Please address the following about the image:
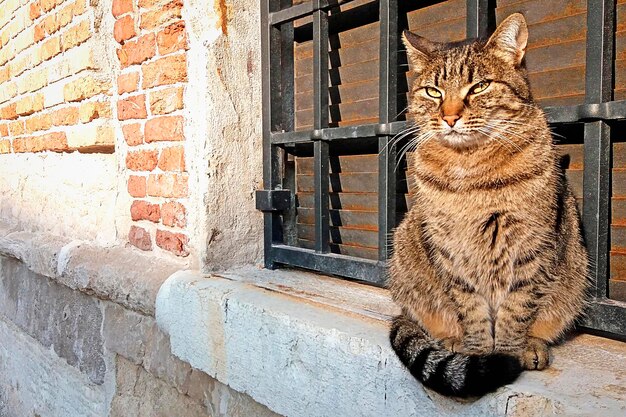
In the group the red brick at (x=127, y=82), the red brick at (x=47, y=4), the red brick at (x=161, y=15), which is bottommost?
the red brick at (x=127, y=82)

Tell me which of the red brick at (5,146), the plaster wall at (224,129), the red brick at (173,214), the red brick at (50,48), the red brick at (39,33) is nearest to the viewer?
the plaster wall at (224,129)

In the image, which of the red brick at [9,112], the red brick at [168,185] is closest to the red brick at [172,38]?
the red brick at [168,185]

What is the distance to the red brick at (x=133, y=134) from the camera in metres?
2.42

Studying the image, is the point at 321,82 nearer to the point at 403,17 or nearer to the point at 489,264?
the point at 403,17

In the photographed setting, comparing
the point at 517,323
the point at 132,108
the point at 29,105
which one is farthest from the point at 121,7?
the point at 517,323

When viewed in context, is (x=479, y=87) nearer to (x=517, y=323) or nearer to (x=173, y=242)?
(x=517, y=323)

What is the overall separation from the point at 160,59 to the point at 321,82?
0.74 metres

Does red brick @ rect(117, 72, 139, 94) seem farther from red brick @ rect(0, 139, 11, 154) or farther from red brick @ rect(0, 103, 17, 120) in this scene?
red brick @ rect(0, 139, 11, 154)

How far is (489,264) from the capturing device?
134cm

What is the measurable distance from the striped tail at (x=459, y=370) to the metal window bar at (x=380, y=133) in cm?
39

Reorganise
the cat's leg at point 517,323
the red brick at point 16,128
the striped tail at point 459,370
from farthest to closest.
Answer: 1. the red brick at point 16,128
2. the cat's leg at point 517,323
3. the striped tail at point 459,370

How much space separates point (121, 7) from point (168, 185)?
0.87 meters

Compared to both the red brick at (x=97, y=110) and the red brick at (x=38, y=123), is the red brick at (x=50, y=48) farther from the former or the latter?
the red brick at (x=97, y=110)

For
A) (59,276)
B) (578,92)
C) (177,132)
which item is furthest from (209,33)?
(59,276)
